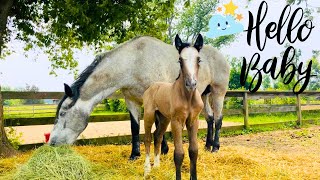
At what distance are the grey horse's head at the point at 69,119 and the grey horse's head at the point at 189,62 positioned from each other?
2.31m

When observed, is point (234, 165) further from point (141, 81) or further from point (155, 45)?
point (155, 45)

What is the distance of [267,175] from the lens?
448cm

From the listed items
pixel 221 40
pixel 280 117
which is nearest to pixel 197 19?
pixel 221 40

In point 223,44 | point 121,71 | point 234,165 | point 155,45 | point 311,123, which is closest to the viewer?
point 234,165

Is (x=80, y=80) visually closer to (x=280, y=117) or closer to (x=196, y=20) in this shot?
(x=280, y=117)

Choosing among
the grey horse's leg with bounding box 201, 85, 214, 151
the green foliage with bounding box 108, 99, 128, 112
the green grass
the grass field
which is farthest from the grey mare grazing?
the green foliage with bounding box 108, 99, 128, 112

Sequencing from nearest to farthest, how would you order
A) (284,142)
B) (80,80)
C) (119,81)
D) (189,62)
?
1. (189,62)
2. (80,80)
3. (119,81)
4. (284,142)

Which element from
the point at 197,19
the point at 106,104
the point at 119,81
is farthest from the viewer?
the point at 197,19

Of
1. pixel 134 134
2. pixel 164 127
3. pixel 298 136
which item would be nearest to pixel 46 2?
pixel 134 134

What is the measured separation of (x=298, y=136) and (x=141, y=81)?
6200 mm

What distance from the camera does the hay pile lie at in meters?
3.91

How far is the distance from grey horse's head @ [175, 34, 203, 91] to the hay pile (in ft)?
5.79

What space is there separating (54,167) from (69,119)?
1280mm

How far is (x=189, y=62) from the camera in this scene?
3342 mm
